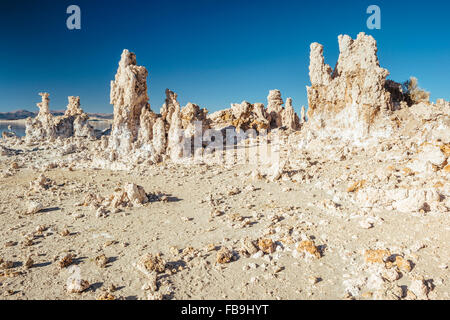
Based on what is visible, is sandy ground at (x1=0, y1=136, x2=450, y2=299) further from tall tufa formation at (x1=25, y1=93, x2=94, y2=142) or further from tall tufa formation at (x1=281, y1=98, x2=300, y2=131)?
tall tufa formation at (x1=25, y1=93, x2=94, y2=142)

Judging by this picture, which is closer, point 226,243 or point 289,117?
point 226,243

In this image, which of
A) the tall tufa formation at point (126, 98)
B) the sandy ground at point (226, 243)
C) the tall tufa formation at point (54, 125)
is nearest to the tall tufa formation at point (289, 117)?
the tall tufa formation at point (126, 98)

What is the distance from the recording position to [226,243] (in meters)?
7.62

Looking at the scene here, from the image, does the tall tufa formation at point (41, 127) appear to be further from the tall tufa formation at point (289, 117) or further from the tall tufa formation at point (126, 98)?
the tall tufa formation at point (289, 117)

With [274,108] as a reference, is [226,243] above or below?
below

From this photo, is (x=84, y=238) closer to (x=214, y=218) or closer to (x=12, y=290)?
(x=12, y=290)

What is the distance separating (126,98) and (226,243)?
1619 centimetres

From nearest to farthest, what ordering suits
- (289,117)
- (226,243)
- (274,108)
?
(226,243) → (289,117) → (274,108)

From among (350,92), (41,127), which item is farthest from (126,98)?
(41,127)

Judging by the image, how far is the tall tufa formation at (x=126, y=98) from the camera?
65.5ft

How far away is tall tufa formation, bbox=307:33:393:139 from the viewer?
15320mm

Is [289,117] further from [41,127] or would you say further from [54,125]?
[41,127]
